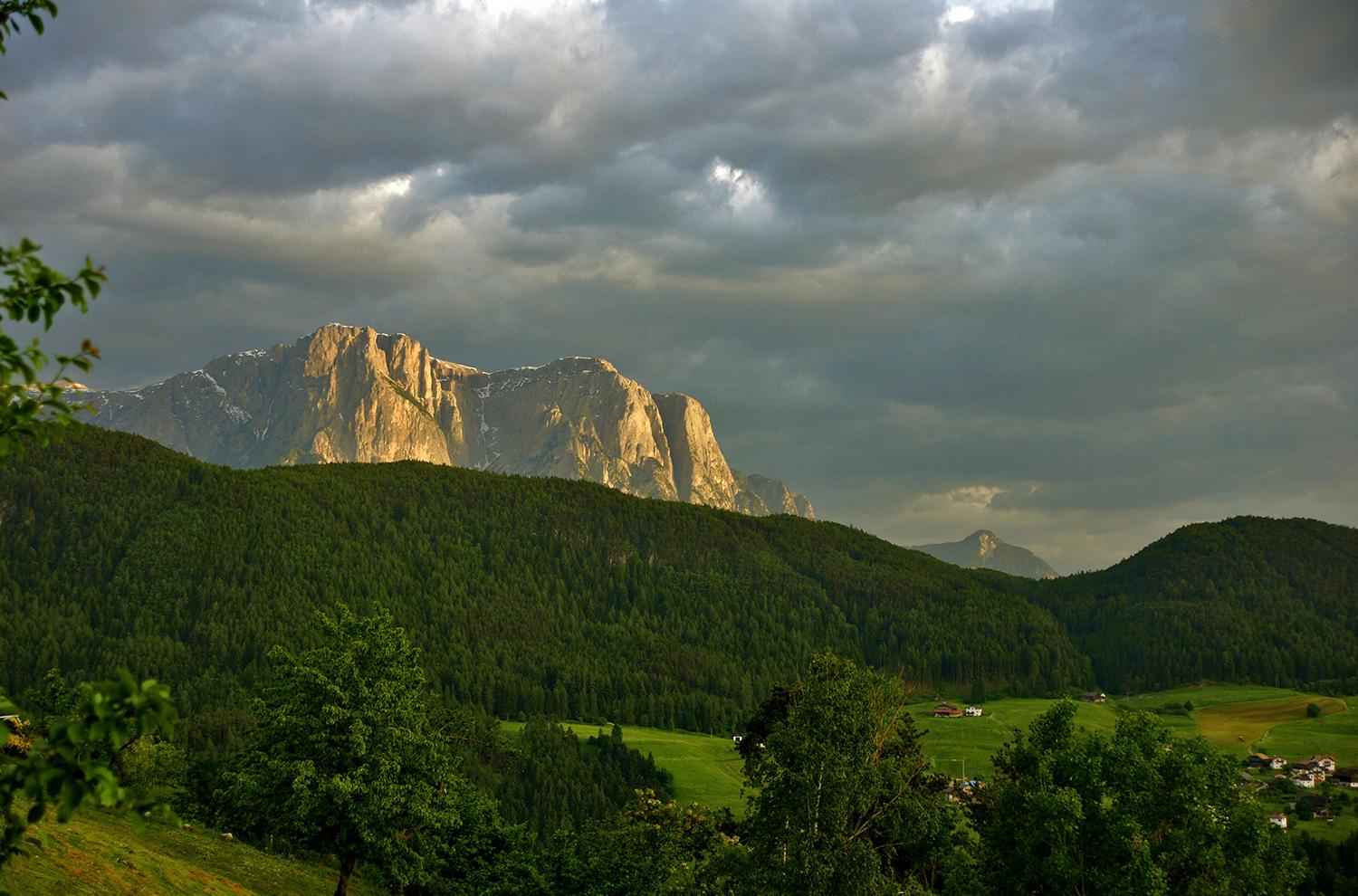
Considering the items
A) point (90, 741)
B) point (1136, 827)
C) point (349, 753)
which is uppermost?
point (90, 741)

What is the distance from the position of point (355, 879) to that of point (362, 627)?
20989mm

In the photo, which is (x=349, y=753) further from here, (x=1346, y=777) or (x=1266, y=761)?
(x=1266, y=761)

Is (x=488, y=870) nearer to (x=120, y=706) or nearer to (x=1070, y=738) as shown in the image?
(x=1070, y=738)

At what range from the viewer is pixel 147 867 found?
4244 centimetres

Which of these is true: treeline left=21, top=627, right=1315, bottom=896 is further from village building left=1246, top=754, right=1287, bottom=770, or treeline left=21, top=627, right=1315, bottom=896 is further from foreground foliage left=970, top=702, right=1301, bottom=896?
village building left=1246, top=754, right=1287, bottom=770

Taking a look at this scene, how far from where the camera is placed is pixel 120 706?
9680mm

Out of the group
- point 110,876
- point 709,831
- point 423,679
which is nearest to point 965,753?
point 709,831

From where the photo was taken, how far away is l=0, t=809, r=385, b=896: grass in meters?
35.8

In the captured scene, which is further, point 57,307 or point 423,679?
point 423,679

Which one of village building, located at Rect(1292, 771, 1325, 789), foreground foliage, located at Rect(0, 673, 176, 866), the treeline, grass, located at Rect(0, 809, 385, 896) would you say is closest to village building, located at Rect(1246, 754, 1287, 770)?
village building, located at Rect(1292, 771, 1325, 789)

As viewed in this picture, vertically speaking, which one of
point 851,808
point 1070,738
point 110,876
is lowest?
point 110,876

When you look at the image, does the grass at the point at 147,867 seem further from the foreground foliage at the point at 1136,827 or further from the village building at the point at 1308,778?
the village building at the point at 1308,778

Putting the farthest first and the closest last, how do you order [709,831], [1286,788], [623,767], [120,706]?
[623,767], [1286,788], [709,831], [120,706]

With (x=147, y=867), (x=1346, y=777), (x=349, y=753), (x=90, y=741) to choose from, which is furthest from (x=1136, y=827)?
(x=1346, y=777)
